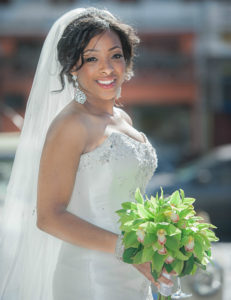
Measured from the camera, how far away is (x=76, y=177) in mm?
2111

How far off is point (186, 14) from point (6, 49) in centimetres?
640

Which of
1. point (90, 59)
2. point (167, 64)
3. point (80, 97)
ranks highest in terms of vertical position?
point (167, 64)

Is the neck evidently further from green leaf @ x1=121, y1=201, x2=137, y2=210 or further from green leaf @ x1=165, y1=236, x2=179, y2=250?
green leaf @ x1=165, y1=236, x2=179, y2=250

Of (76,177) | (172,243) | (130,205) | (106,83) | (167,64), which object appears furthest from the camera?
(167,64)

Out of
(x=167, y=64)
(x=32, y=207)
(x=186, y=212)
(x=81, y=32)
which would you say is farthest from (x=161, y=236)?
(x=167, y=64)

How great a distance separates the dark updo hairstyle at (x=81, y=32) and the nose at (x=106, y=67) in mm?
77

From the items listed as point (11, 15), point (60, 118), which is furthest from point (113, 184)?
point (11, 15)

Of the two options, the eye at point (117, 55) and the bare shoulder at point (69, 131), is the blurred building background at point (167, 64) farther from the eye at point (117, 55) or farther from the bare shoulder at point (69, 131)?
the bare shoulder at point (69, 131)

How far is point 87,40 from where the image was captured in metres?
2.16

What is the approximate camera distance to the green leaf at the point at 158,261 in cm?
183

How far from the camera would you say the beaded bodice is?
6.89ft

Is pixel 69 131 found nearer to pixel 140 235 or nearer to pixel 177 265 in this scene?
pixel 140 235

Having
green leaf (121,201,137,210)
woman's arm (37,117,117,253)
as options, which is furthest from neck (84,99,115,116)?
green leaf (121,201,137,210)

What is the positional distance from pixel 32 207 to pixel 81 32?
0.68 metres
